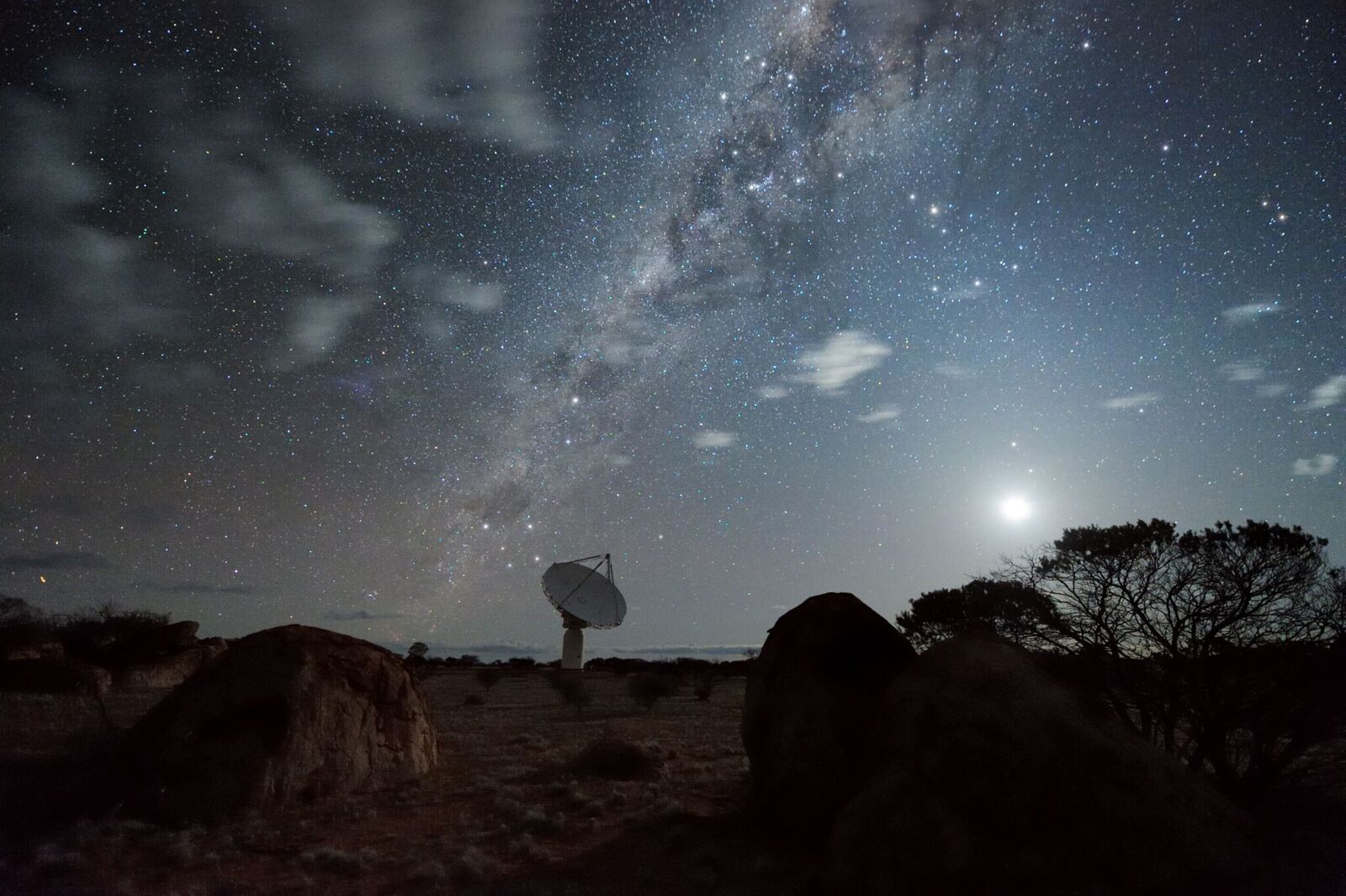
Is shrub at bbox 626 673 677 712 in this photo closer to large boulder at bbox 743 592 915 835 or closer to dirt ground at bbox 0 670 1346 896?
dirt ground at bbox 0 670 1346 896

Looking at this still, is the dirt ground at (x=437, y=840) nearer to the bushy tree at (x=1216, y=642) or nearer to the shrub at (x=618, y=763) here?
the shrub at (x=618, y=763)

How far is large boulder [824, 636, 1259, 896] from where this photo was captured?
19.7 feet

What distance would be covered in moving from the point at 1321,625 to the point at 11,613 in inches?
2107

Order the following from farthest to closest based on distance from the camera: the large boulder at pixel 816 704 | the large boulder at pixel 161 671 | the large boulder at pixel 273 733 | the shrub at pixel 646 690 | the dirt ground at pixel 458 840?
the large boulder at pixel 161 671, the shrub at pixel 646 690, the large boulder at pixel 273 733, the large boulder at pixel 816 704, the dirt ground at pixel 458 840

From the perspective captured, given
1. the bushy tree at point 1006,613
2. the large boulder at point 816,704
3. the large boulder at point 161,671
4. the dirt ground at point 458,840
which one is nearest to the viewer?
the dirt ground at point 458,840

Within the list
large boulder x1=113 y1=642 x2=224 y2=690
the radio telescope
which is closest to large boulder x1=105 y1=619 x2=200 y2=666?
large boulder x1=113 y1=642 x2=224 y2=690

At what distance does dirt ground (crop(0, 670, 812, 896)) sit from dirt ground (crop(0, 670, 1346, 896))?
0.03 metres

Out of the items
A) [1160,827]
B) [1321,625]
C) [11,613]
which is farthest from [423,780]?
[11,613]

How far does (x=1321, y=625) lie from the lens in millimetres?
10664

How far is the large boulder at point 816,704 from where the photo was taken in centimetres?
946

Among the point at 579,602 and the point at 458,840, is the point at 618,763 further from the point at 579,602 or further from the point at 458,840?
the point at 579,602

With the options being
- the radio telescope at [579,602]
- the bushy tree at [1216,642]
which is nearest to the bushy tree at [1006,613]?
the bushy tree at [1216,642]

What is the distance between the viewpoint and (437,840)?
33.4 ft

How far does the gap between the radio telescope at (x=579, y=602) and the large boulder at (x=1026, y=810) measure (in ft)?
132
